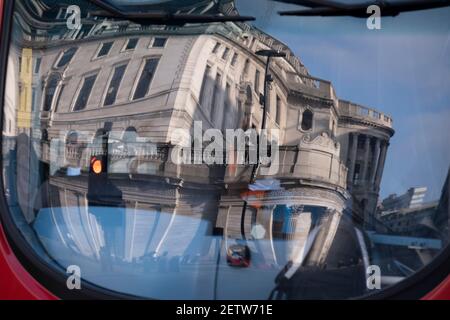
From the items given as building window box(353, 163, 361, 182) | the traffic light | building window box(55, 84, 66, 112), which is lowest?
the traffic light

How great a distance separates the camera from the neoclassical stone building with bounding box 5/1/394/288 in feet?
9.80

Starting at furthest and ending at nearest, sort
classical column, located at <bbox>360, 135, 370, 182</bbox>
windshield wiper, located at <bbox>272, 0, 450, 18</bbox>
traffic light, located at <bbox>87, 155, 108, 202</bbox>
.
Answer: traffic light, located at <bbox>87, 155, 108, 202</bbox>
classical column, located at <bbox>360, 135, 370, 182</bbox>
windshield wiper, located at <bbox>272, 0, 450, 18</bbox>

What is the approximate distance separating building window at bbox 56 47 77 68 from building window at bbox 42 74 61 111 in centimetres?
6

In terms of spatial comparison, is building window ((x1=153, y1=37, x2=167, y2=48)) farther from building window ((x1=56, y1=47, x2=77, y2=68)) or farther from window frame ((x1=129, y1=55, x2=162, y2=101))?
building window ((x1=56, y1=47, x2=77, y2=68))

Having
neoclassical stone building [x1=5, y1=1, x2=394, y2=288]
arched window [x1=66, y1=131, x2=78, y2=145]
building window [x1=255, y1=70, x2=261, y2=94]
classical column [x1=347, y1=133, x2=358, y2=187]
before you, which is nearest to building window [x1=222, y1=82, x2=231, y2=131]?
neoclassical stone building [x1=5, y1=1, x2=394, y2=288]

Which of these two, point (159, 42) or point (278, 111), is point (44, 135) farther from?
point (278, 111)

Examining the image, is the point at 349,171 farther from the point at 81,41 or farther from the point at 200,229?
the point at 81,41

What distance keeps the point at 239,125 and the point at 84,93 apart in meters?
0.70

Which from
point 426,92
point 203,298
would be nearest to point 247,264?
point 203,298

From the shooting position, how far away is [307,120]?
9.86 feet

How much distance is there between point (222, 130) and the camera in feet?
9.81

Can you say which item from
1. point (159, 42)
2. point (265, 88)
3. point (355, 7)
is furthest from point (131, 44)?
point (355, 7)

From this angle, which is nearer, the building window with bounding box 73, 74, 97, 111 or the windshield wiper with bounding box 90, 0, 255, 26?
the windshield wiper with bounding box 90, 0, 255, 26

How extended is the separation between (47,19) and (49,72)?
0.77ft
